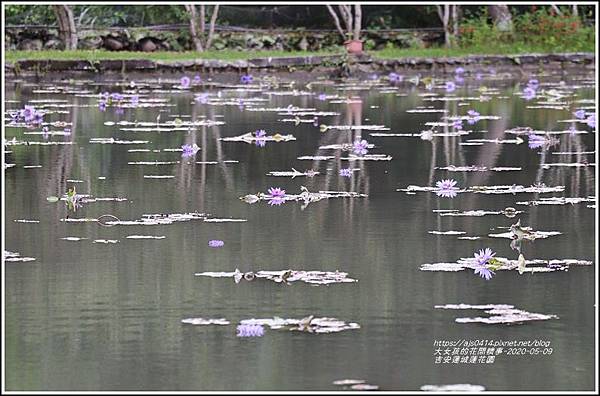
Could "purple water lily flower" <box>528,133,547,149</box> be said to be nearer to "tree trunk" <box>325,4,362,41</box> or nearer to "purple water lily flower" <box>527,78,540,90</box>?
"purple water lily flower" <box>527,78,540,90</box>

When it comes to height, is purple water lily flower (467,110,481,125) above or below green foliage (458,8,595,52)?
below

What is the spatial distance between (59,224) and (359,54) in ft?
49.9

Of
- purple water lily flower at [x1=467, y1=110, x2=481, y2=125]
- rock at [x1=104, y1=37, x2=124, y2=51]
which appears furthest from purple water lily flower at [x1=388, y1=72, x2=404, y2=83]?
purple water lily flower at [x1=467, y1=110, x2=481, y2=125]

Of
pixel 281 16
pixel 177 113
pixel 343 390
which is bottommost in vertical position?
pixel 343 390

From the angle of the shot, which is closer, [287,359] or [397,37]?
[287,359]

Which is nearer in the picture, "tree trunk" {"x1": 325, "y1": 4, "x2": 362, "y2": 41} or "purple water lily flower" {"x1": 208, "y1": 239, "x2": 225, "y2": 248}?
"purple water lily flower" {"x1": 208, "y1": 239, "x2": 225, "y2": 248}

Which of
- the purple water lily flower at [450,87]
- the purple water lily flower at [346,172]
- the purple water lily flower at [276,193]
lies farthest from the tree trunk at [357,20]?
the purple water lily flower at [276,193]

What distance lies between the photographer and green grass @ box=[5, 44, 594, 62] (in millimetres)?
20906

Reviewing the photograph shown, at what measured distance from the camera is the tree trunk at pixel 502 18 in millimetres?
24516

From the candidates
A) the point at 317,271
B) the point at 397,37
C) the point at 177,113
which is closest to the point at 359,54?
the point at 397,37

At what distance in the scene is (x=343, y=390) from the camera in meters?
3.92

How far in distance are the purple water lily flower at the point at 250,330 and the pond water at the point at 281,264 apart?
0.04 metres

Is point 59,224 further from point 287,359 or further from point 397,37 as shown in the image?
point 397,37

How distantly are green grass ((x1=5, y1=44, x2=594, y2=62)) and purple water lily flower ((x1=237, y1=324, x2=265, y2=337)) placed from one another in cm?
1603
